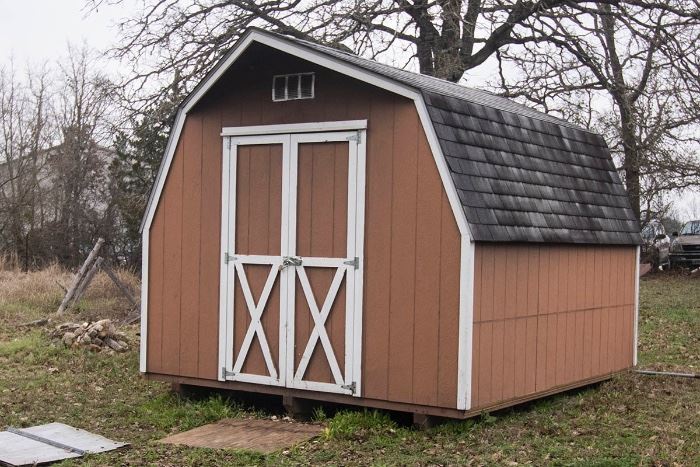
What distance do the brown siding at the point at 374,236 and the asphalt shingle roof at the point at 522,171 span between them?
240 millimetres

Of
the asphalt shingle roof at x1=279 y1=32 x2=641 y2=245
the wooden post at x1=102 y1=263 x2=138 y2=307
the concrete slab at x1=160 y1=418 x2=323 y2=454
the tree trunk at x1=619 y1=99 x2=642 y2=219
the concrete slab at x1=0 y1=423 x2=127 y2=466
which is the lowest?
the concrete slab at x1=0 y1=423 x2=127 y2=466

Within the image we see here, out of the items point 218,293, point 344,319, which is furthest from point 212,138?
point 344,319

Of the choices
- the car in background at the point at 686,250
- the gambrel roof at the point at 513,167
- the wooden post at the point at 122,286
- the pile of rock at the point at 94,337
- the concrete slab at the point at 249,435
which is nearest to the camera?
the concrete slab at the point at 249,435

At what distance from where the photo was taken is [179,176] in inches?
349

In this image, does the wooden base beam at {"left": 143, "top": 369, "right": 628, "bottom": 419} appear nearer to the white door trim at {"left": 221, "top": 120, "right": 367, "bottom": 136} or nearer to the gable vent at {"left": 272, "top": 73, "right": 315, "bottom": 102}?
the white door trim at {"left": 221, "top": 120, "right": 367, "bottom": 136}

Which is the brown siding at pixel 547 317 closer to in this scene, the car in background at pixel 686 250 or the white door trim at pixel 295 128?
the white door trim at pixel 295 128

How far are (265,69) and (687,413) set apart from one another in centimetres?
477

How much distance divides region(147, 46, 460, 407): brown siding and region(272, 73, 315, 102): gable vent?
6 centimetres

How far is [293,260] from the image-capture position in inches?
317

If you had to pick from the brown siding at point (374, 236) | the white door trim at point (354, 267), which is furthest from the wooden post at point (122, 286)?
the white door trim at point (354, 267)

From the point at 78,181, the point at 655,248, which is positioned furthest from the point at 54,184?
the point at 655,248

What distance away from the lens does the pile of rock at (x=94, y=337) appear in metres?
11.8

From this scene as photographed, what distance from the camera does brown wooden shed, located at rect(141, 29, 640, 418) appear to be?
290 inches

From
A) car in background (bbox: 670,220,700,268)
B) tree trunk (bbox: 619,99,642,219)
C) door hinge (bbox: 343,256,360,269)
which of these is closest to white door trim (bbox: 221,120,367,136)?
door hinge (bbox: 343,256,360,269)
